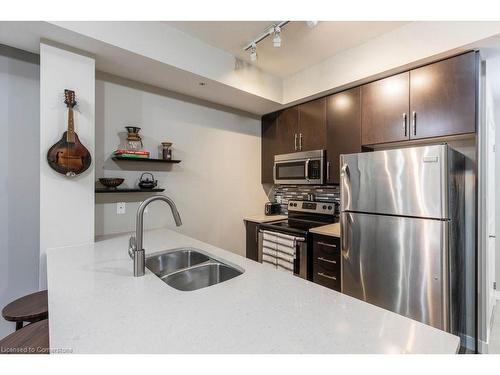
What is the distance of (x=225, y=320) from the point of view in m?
0.81

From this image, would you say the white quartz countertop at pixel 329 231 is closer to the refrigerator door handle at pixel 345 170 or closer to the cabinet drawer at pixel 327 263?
the cabinet drawer at pixel 327 263

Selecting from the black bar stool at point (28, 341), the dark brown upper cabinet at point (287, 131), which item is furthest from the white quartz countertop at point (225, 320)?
the dark brown upper cabinet at point (287, 131)

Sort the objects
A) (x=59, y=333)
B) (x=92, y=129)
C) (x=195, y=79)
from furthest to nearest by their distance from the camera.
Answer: (x=195, y=79)
(x=92, y=129)
(x=59, y=333)

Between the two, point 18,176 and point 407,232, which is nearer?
point 407,232

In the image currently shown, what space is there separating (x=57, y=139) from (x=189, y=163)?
1230mm

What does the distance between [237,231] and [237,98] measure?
5.30ft

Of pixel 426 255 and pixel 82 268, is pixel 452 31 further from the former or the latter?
pixel 82 268

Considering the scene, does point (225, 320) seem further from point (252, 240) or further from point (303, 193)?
point (303, 193)

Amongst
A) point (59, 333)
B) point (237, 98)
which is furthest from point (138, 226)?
point (237, 98)

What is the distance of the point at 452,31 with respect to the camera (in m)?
1.74

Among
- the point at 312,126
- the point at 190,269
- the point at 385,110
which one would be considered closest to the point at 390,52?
the point at 385,110

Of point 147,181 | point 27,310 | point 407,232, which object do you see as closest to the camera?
point 27,310

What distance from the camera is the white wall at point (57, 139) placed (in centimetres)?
166

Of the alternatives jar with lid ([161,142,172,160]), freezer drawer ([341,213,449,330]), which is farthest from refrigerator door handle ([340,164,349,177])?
jar with lid ([161,142,172,160])
